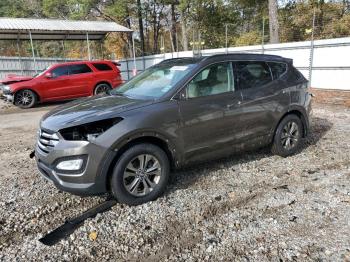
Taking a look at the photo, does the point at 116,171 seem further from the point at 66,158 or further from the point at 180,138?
the point at 180,138

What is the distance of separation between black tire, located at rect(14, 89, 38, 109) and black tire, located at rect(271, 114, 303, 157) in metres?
10.3

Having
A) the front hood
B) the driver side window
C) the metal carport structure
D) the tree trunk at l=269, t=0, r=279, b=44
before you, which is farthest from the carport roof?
the driver side window

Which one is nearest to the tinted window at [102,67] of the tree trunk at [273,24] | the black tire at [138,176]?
the tree trunk at [273,24]

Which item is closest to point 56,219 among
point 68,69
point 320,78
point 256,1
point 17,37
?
point 68,69

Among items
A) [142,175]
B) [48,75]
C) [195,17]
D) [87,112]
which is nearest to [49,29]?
[48,75]

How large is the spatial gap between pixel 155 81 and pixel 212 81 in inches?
31.9

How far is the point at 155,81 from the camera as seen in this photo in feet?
15.9

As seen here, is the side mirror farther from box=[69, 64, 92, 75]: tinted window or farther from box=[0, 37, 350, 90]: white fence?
box=[0, 37, 350, 90]: white fence

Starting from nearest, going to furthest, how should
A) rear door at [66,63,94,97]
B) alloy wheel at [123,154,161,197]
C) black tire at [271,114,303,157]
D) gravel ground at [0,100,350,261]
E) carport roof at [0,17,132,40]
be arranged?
gravel ground at [0,100,350,261], alloy wheel at [123,154,161,197], black tire at [271,114,303,157], rear door at [66,63,94,97], carport roof at [0,17,132,40]

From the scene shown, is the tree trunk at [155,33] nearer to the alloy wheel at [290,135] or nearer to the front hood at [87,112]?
the alloy wheel at [290,135]

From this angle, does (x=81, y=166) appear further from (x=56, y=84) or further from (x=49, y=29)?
(x=49, y=29)

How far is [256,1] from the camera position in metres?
29.5

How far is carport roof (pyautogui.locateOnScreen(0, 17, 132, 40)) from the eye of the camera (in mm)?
18595

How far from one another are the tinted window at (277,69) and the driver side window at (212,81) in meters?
0.96
